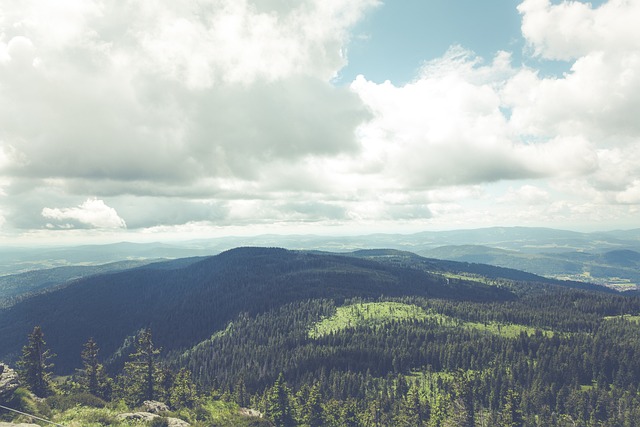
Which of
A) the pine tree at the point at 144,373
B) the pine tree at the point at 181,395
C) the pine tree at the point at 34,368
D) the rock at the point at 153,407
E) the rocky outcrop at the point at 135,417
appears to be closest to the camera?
the rocky outcrop at the point at 135,417

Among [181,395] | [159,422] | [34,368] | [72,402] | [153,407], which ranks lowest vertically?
[181,395]

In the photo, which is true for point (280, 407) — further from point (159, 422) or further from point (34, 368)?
point (34, 368)

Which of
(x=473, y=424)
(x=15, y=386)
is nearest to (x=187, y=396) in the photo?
(x=15, y=386)

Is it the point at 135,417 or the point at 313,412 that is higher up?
the point at 135,417

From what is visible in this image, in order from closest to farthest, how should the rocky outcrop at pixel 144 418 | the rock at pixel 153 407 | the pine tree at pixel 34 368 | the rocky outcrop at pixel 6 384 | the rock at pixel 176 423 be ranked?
the rocky outcrop at pixel 6 384
the rocky outcrop at pixel 144 418
the rock at pixel 176 423
the rock at pixel 153 407
the pine tree at pixel 34 368

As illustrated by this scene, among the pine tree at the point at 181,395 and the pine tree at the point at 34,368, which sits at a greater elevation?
the pine tree at the point at 34,368

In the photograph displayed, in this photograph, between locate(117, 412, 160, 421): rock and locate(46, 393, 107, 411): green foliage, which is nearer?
locate(117, 412, 160, 421): rock

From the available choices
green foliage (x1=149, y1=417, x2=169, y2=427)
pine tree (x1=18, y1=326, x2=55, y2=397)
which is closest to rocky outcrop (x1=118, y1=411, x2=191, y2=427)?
green foliage (x1=149, y1=417, x2=169, y2=427)

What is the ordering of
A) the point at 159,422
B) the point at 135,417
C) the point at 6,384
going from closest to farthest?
the point at 6,384
the point at 159,422
the point at 135,417

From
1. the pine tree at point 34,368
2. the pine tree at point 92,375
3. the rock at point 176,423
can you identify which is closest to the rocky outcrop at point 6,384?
the pine tree at point 34,368

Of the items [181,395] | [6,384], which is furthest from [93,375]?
[6,384]

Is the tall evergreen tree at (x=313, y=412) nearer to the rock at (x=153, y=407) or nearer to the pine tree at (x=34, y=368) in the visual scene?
the rock at (x=153, y=407)

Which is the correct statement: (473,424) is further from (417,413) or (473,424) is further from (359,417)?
(359,417)

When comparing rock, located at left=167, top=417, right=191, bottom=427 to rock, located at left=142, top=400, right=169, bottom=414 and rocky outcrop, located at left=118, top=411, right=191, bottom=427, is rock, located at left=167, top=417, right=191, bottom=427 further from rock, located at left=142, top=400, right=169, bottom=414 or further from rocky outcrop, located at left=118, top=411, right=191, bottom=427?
rock, located at left=142, top=400, right=169, bottom=414
